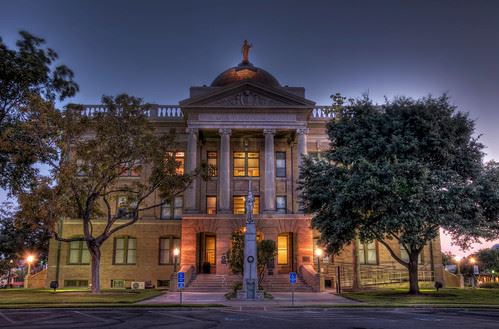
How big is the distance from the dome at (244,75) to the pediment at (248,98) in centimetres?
682

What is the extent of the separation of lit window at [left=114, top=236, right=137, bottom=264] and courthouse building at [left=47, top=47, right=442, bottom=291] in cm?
9

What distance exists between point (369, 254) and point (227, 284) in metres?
14.8

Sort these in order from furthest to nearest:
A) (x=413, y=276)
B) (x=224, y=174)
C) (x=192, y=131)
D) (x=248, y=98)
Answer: (x=248, y=98)
(x=192, y=131)
(x=224, y=174)
(x=413, y=276)

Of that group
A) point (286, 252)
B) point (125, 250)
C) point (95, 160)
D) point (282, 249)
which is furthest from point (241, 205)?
point (95, 160)

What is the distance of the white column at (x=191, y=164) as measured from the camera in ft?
131

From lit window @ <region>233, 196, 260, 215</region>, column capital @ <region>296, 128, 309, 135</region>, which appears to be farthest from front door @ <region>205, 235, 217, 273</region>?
column capital @ <region>296, 128, 309, 135</region>

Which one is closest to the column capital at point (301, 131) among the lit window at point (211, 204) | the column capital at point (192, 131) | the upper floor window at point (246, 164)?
the upper floor window at point (246, 164)

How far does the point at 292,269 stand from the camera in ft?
138

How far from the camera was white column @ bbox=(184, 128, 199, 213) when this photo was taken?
1575 inches

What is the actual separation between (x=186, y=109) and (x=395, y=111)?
60.8 feet

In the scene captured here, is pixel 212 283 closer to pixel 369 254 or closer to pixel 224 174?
pixel 224 174

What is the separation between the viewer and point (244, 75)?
48938mm

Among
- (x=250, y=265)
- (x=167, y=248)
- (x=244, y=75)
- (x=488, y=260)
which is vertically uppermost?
(x=244, y=75)

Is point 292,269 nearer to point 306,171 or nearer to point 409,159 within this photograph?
point 306,171
